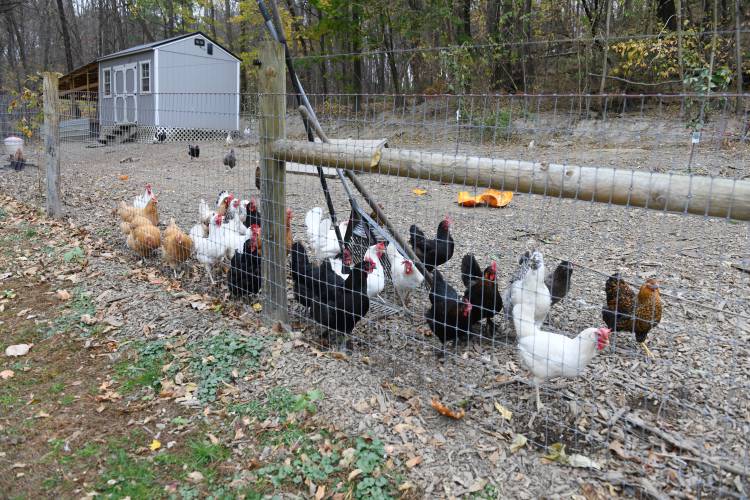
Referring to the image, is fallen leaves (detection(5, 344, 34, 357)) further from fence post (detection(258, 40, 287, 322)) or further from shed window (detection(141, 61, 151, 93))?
shed window (detection(141, 61, 151, 93))

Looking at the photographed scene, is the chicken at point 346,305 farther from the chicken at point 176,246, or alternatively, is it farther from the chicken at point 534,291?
the chicken at point 176,246

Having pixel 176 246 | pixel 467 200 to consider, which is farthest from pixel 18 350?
pixel 467 200

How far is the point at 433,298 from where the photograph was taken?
379 cm

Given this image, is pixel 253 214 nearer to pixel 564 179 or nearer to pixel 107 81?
pixel 564 179

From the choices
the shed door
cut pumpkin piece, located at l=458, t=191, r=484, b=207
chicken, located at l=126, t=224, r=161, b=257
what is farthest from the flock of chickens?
the shed door

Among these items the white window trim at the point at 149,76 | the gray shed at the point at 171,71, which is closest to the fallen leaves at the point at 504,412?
the gray shed at the point at 171,71

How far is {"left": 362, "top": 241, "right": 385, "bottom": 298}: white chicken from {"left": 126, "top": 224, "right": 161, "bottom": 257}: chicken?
8.17 feet

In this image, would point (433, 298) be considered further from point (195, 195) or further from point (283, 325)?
point (195, 195)

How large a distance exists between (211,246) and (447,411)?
300 centimetres

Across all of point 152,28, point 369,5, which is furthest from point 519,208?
point 152,28

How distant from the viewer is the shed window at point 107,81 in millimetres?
21672

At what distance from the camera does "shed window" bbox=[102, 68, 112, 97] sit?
71.1 ft

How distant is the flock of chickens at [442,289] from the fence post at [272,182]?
0.23 m

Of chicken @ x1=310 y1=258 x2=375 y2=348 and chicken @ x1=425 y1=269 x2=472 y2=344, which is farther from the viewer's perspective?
chicken @ x1=310 y1=258 x2=375 y2=348
